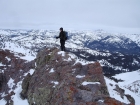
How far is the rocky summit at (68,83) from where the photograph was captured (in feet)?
47.9

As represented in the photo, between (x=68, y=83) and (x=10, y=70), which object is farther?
(x=10, y=70)

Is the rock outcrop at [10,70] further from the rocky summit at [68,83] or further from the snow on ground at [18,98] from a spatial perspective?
the rocky summit at [68,83]

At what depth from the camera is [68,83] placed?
57.8 feet

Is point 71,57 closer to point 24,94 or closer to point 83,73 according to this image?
point 83,73

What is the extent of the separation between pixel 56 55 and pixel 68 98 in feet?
41.2

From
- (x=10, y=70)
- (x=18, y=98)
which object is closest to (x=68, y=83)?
(x=18, y=98)

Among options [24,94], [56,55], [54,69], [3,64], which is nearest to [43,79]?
[54,69]

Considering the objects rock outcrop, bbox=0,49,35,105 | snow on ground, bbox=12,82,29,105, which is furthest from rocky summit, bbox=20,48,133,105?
rock outcrop, bbox=0,49,35,105

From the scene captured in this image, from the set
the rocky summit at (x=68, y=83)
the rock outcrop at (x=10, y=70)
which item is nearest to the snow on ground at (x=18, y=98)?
the rock outcrop at (x=10, y=70)

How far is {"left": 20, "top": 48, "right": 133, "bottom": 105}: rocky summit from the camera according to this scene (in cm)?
1460

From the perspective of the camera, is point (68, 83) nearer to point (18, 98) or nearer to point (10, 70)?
point (18, 98)

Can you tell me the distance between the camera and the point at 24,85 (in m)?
29.9

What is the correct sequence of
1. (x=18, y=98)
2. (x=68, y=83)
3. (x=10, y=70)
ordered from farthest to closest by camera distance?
(x=10, y=70) → (x=18, y=98) → (x=68, y=83)

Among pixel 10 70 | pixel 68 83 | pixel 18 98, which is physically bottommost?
pixel 18 98
